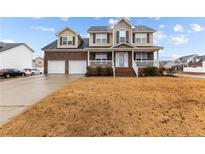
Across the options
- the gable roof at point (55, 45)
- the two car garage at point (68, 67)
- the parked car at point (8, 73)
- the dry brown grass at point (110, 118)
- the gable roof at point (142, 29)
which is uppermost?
the gable roof at point (142, 29)

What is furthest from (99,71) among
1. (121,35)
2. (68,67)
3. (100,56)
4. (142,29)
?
(142,29)

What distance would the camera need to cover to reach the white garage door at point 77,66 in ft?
73.3

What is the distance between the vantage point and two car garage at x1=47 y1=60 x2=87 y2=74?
2234 cm

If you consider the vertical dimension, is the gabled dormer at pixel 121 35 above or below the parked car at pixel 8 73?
above

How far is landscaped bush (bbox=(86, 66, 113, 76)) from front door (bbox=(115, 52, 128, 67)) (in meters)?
2.65

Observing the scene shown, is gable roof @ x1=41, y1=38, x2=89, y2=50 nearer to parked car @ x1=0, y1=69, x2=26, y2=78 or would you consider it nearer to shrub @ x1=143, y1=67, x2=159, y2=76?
Result: parked car @ x1=0, y1=69, x2=26, y2=78

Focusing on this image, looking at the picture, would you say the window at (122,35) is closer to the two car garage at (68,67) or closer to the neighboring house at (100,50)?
the neighboring house at (100,50)

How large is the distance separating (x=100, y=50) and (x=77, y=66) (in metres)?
3.81

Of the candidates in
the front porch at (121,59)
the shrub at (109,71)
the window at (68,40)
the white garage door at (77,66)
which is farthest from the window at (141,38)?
the window at (68,40)

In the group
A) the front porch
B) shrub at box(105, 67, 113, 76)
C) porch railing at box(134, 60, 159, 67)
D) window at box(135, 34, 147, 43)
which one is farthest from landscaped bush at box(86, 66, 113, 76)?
window at box(135, 34, 147, 43)

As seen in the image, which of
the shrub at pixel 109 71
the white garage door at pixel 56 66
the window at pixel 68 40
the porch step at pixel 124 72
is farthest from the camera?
the window at pixel 68 40

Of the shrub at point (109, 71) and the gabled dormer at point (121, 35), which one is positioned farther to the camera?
the gabled dormer at point (121, 35)

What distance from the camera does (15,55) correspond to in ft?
83.2
